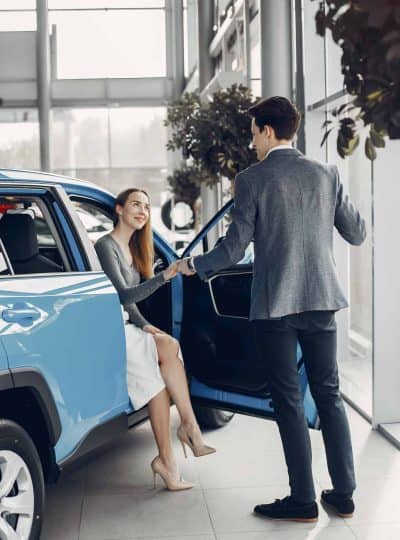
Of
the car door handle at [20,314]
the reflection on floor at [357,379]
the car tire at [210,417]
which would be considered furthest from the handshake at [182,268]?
the reflection on floor at [357,379]

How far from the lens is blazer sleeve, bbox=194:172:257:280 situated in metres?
3.37

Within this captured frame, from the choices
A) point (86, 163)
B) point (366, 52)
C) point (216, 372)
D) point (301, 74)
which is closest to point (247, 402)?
point (216, 372)

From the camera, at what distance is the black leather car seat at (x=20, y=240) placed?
135 inches

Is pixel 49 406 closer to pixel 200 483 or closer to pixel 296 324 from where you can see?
pixel 296 324

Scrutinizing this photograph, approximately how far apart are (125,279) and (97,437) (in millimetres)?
887

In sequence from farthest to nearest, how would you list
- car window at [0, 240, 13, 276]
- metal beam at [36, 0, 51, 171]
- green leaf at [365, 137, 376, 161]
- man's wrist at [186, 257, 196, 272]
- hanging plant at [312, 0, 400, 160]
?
metal beam at [36, 0, 51, 171]
man's wrist at [186, 257, 196, 272]
car window at [0, 240, 13, 276]
green leaf at [365, 137, 376, 161]
hanging plant at [312, 0, 400, 160]

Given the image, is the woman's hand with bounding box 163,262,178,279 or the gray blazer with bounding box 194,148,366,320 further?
the woman's hand with bounding box 163,262,178,279

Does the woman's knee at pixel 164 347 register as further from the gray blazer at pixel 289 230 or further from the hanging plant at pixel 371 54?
the hanging plant at pixel 371 54

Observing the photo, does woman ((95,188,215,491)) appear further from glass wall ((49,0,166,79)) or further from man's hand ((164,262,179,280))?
glass wall ((49,0,166,79))

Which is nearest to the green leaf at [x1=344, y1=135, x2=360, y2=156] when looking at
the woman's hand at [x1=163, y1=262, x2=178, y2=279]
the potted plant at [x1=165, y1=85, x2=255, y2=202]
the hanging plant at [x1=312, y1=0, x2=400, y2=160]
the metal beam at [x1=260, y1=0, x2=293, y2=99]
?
the hanging plant at [x1=312, y1=0, x2=400, y2=160]

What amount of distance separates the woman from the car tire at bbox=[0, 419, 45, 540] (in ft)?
2.77

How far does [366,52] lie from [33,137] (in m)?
16.9

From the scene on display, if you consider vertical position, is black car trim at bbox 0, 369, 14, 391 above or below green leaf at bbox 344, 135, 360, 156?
below

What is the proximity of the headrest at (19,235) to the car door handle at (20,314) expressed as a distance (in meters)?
0.55
